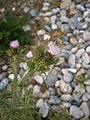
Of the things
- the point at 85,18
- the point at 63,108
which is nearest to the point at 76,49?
the point at 85,18

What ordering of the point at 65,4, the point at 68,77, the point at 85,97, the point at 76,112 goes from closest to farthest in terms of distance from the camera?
the point at 76,112 → the point at 85,97 → the point at 68,77 → the point at 65,4

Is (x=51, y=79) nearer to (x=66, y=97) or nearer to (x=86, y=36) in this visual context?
(x=66, y=97)

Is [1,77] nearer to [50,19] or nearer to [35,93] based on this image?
[35,93]

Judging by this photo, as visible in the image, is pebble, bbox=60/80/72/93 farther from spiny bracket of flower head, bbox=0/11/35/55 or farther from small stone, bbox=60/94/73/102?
spiny bracket of flower head, bbox=0/11/35/55

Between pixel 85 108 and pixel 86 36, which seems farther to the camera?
pixel 86 36

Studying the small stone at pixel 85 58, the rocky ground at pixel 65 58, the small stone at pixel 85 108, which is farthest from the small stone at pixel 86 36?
the small stone at pixel 85 108

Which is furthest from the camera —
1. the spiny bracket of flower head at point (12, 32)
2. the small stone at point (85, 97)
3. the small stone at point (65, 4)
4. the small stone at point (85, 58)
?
the small stone at point (65, 4)

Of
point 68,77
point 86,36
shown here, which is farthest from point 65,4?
point 68,77

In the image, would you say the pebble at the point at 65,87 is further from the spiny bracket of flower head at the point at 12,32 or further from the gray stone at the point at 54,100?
the spiny bracket of flower head at the point at 12,32
